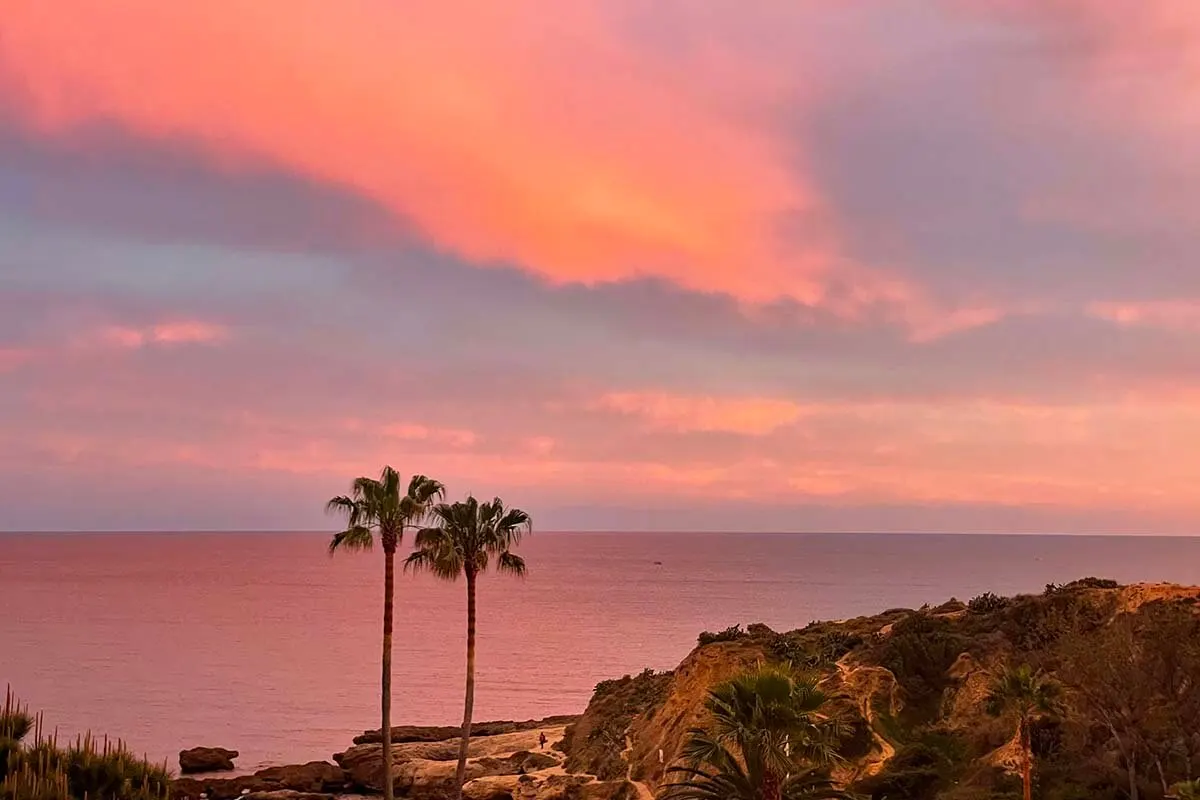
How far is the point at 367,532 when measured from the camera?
39688 millimetres

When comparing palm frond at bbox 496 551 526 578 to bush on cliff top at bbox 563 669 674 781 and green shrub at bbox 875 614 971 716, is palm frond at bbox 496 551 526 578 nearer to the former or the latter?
bush on cliff top at bbox 563 669 674 781

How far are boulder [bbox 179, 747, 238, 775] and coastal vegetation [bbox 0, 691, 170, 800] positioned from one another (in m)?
36.7

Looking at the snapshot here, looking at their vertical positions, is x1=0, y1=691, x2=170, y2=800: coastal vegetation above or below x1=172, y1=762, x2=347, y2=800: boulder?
above

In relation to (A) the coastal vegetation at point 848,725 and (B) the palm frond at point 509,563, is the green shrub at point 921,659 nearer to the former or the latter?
(A) the coastal vegetation at point 848,725

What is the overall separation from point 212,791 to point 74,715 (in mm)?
42017

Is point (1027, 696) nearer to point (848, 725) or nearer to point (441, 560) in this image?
point (848, 725)

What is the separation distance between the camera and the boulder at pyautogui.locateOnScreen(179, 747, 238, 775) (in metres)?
70.2

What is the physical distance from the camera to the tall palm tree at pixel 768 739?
68.4 ft

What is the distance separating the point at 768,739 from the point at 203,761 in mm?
62857

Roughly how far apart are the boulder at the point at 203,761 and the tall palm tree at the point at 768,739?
59696 mm

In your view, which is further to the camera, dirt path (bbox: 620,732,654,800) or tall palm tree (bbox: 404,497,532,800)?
dirt path (bbox: 620,732,654,800)

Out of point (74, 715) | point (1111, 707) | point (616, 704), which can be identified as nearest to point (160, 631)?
point (74, 715)

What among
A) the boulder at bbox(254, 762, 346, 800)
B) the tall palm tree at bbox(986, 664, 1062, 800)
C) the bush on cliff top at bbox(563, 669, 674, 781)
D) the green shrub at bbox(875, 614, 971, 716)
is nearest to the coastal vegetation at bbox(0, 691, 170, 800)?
the bush on cliff top at bbox(563, 669, 674, 781)

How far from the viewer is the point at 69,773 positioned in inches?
1330
